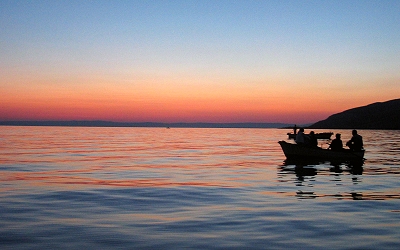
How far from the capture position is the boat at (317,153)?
115 feet

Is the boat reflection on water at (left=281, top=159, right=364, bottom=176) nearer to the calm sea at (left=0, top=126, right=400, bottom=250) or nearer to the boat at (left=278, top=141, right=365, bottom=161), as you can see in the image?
the boat at (left=278, top=141, right=365, bottom=161)

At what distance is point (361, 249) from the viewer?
385 inches

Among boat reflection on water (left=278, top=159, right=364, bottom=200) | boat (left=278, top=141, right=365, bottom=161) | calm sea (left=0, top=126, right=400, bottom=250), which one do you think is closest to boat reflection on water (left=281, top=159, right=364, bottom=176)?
boat reflection on water (left=278, top=159, right=364, bottom=200)

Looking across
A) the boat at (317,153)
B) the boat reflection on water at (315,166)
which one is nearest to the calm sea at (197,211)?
the boat reflection on water at (315,166)

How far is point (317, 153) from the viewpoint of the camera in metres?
36.1

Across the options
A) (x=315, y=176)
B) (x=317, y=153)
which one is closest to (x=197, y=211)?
(x=315, y=176)

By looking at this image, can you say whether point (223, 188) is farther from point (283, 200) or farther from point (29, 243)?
point (29, 243)

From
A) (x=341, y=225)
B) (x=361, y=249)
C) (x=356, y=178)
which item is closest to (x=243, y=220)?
(x=341, y=225)

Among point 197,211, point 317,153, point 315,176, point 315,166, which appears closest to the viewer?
point 197,211

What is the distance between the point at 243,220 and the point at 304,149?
25145mm

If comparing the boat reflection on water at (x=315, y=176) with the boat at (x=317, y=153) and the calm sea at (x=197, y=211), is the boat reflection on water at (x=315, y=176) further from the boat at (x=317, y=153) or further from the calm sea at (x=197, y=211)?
the boat at (x=317, y=153)

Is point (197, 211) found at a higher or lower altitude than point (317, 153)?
lower

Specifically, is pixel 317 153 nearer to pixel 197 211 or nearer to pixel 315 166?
pixel 315 166

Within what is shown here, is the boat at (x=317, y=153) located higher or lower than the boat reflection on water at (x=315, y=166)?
higher
